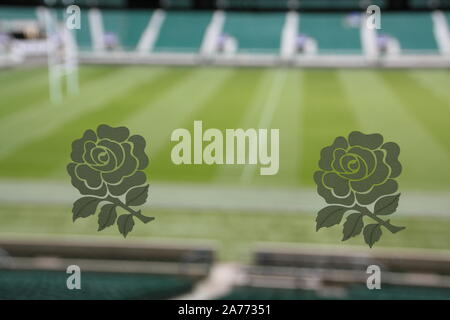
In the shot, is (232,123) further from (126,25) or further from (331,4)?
(126,25)

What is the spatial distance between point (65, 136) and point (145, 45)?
946 centimetres

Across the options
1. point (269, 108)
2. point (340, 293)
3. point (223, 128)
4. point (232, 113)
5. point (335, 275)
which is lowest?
point (340, 293)

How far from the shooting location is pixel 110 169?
329cm

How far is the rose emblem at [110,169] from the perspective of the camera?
3242 millimetres

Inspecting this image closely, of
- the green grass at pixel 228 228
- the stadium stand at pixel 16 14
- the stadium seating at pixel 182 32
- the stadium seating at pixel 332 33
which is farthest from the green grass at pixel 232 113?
the stadium seating at pixel 182 32

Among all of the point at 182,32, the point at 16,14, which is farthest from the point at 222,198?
the point at 182,32

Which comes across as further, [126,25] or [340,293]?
[126,25]

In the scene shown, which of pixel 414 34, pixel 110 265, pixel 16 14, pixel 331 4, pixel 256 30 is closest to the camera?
pixel 110 265

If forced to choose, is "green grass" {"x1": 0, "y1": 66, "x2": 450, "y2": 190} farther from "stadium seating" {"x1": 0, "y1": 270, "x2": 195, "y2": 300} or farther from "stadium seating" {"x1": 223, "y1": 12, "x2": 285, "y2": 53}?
"stadium seating" {"x1": 223, "y1": 12, "x2": 285, "y2": 53}

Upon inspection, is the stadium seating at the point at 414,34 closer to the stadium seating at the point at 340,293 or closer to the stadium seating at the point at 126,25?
the stadium seating at the point at 126,25

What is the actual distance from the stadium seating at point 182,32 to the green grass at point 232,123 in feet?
8.51

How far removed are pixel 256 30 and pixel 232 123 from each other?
9.58 m

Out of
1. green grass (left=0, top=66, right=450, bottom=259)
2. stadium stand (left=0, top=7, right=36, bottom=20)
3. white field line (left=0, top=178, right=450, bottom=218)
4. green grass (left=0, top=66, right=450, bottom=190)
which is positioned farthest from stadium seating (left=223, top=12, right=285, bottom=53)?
white field line (left=0, top=178, right=450, bottom=218)

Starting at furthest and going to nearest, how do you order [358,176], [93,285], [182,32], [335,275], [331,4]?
[182,32] < [331,4] < [335,275] < [93,285] < [358,176]
